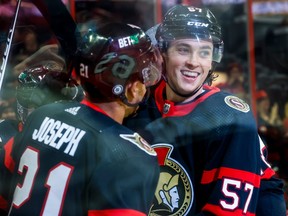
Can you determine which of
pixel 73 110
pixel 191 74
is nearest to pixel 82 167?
pixel 73 110

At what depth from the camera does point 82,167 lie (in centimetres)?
184

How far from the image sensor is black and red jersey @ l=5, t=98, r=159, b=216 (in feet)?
5.90

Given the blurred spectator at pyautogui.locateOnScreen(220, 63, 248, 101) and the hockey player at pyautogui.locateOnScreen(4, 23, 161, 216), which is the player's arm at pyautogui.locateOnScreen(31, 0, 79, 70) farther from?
the blurred spectator at pyautogui.locateOnScreen(220, 63, 248, 101)

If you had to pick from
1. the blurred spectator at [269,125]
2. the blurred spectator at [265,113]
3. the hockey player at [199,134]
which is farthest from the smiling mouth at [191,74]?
the blurred spectator at [265,113]

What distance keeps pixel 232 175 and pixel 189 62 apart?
38 cm

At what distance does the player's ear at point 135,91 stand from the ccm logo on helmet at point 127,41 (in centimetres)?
10

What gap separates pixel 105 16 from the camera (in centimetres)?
236

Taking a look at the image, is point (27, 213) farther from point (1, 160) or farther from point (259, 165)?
point (259, 165)

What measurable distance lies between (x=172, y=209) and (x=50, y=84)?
52cm

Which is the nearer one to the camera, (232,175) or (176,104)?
(232,175)

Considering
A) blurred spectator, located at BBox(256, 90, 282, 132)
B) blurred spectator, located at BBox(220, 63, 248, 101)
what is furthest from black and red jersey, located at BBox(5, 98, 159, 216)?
blurred spectator, located at BBox(256, 90, 282, 132)

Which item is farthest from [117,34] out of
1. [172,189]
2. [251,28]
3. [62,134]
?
[251,28]

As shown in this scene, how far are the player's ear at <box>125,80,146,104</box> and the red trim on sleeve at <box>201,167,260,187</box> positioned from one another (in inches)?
14.2

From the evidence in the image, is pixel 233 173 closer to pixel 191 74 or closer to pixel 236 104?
pixel 236 104
